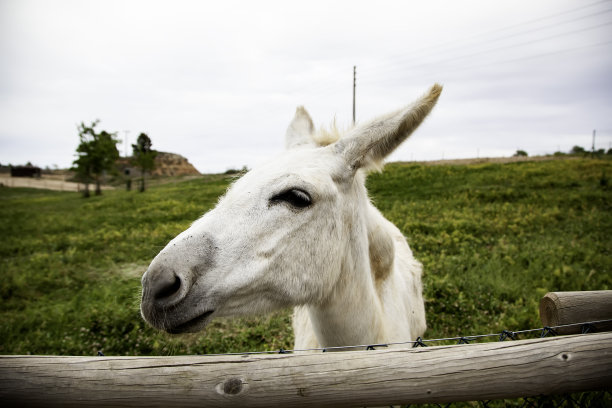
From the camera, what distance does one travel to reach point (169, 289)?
5.29ft

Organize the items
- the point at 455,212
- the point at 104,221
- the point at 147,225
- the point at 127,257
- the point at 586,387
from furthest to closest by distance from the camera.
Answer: the point at 104,221
the point at 147,225
the point at 455,212
the point at 127,257
the point at 586,387

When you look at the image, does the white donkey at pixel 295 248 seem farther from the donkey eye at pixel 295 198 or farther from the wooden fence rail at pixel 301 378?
the wooden fence rail at pixel 301 378

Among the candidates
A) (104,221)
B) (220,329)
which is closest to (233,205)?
(220,329)

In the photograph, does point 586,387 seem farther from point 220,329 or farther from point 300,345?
point 220,329

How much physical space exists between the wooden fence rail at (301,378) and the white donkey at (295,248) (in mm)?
424

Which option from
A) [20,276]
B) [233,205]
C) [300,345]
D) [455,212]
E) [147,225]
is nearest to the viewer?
[233,205]

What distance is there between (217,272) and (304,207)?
27.0 inches

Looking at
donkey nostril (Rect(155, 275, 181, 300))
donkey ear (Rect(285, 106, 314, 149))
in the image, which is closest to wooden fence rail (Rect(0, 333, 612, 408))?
donkey nostril (Rect(155, 275, 181, 300))

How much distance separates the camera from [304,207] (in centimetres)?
206

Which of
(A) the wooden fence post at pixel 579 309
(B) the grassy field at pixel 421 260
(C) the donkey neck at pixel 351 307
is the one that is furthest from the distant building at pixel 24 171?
(A) the wooden fence post at pixel 579 309

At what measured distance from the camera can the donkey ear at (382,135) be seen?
2115 mm

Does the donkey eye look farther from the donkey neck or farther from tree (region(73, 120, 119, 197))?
tree (region(73, 120, 119, 197))

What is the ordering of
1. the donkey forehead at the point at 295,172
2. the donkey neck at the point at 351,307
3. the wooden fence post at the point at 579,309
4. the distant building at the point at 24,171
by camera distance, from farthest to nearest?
the distant building at the point at 24,171 → the donkey neck at the point at 351,307 → the donkey forehead at the point at 295,172 → the wooden fence post at the point at 579,309

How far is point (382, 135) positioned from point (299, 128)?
1100 mm
